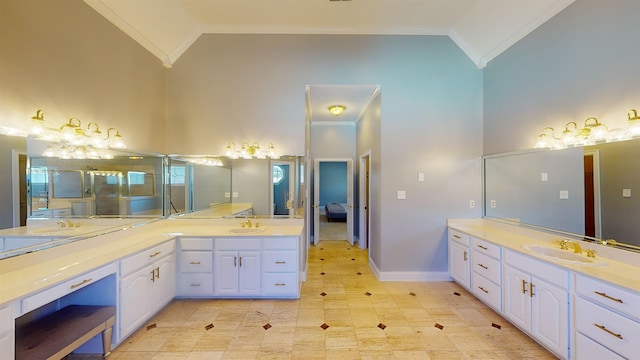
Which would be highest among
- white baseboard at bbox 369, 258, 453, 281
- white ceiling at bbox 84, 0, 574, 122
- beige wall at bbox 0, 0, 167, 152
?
white ceiling at bbox 84, 0, 574, 122

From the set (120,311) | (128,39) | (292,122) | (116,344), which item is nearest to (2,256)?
(120,311)

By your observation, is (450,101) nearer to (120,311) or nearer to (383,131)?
(383,131)

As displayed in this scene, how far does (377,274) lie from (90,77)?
4202 millimetres

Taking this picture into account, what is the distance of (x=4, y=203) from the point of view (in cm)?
Answer: 166

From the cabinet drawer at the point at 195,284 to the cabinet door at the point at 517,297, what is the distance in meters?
3.23

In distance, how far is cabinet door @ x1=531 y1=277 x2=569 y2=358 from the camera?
177cm

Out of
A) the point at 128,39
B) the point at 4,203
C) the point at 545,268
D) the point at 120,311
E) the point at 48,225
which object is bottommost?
the point at 120,311

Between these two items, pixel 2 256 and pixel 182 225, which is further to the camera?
pixel 182 225

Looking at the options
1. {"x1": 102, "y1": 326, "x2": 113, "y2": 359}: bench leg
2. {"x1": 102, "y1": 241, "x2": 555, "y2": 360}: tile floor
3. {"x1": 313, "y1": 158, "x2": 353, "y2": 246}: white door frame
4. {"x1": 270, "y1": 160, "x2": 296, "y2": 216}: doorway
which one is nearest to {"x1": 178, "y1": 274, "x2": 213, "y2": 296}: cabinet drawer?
{"x1": 102, "y1": 241, "x2": 555, "y2": 360}: tile floor

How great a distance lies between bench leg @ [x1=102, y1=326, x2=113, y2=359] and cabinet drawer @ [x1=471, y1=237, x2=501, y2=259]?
145 inches

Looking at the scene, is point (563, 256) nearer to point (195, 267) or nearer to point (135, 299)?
point (195, 267)

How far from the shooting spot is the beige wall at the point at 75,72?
5.62 ft

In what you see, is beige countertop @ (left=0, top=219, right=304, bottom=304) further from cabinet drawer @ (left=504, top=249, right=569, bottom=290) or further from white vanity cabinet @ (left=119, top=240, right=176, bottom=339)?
cabinet drawer @ (left=504, top=249, right=569, bottom=290)

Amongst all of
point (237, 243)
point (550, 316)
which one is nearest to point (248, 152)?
point (237, 243)
